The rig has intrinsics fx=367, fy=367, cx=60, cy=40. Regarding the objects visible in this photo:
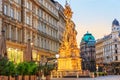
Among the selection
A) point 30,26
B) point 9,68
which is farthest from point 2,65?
point 30,26

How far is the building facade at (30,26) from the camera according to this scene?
71375 millimetres

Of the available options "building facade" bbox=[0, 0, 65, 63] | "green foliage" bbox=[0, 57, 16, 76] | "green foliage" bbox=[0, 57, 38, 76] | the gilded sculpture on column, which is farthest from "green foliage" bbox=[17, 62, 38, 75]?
"building facade" bbox=[0, 0, 65, 63]

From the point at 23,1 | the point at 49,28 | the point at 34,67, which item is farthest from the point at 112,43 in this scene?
the point at 34,67

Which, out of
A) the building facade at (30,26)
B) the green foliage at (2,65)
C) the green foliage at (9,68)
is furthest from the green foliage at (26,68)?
the building facade at (30,26)

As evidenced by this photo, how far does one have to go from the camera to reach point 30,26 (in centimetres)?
8725

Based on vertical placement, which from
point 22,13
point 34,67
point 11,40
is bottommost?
point 34,67

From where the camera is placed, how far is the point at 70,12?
208 ft

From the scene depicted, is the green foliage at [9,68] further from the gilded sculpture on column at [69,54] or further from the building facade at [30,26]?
the building facade at [30,26]

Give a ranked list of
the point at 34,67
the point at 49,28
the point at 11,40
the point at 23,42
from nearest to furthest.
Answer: the point at 34,67
the point at 11,40
the point at 23,42
the point at 49,28

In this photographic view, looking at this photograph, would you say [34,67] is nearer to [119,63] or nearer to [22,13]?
[22,13]

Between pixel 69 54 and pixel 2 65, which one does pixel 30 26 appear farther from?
pixel 2 65

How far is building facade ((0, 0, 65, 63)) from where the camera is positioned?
7138 cm

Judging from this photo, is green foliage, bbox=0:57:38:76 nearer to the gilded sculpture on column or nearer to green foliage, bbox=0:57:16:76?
green foliage, bbox=0:57:16:76

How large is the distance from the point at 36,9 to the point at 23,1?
1306 cm
